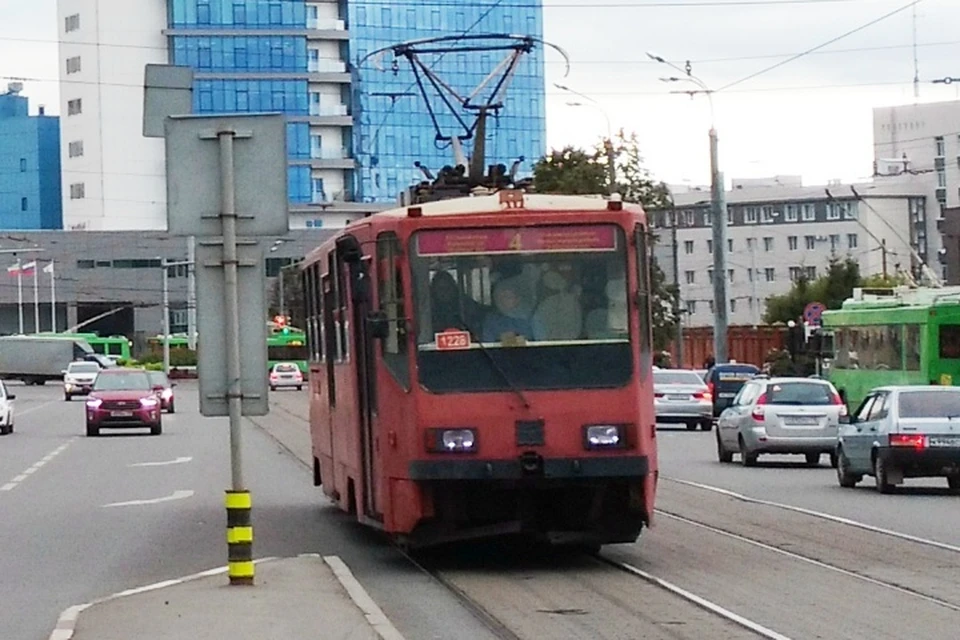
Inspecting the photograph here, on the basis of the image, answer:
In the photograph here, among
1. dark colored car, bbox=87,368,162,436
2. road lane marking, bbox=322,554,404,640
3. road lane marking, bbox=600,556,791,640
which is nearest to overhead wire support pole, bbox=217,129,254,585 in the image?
road lane marking, bbox=322,554,404,640

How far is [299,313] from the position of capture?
24.5 m

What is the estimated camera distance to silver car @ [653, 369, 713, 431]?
49.0 metres

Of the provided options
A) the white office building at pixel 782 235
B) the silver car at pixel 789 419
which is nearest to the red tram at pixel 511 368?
the silver car at pixel 789 419

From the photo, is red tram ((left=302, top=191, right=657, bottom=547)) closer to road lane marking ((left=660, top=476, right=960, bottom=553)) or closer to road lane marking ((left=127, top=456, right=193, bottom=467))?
road lane marking ((left=660, top=476, right=960, bottom=553))

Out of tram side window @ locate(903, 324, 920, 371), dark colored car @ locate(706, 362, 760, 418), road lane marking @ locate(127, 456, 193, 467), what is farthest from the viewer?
dark colored car @ locate(706, 362, 760, 418)

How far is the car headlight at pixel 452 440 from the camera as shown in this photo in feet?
51.8

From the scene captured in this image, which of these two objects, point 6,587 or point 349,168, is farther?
point 349,168

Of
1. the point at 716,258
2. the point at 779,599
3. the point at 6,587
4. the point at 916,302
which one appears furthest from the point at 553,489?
the point at 716,258

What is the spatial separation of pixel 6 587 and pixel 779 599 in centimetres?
614

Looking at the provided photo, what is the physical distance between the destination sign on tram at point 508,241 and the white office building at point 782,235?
117 metres

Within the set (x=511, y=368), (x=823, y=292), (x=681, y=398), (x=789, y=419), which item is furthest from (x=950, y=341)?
(x=823, y=292)

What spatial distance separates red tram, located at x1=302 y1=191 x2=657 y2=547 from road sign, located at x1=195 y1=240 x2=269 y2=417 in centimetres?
177

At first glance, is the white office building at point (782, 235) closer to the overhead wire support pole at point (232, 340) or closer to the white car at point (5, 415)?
the white car at point (5, 415)

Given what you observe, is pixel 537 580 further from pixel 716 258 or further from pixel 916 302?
pixel 716 258
